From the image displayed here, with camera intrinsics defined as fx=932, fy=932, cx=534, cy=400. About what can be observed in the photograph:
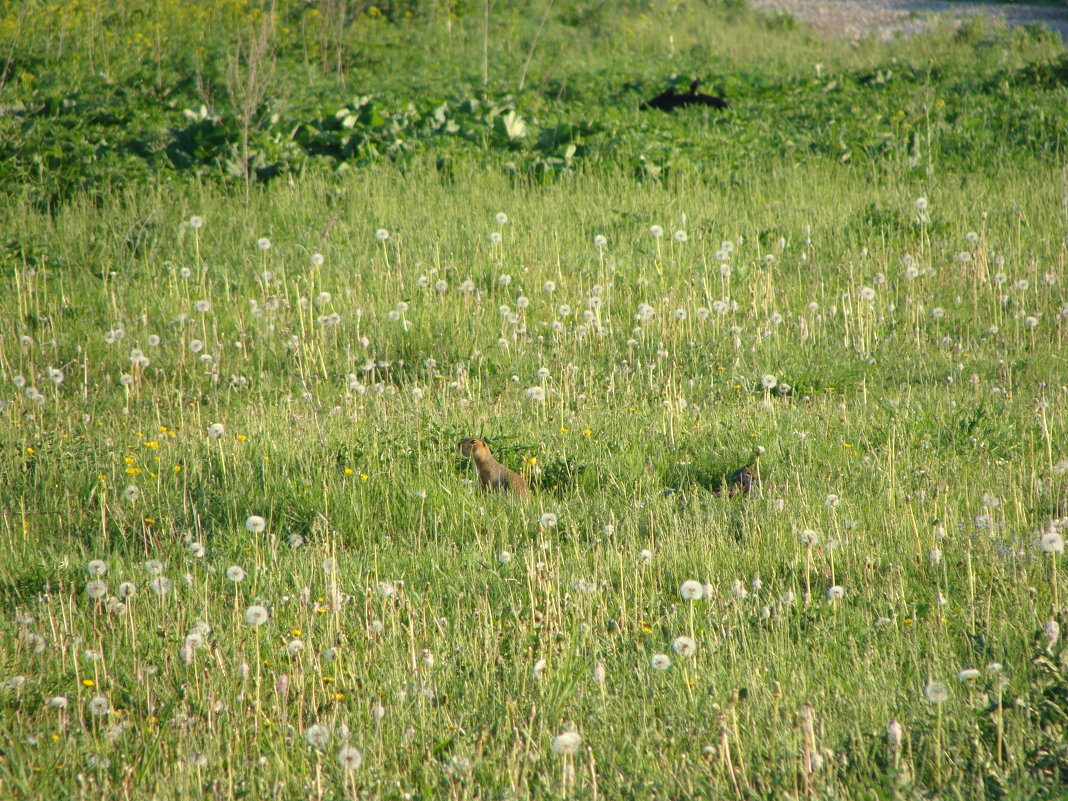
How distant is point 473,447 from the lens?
4.33 m

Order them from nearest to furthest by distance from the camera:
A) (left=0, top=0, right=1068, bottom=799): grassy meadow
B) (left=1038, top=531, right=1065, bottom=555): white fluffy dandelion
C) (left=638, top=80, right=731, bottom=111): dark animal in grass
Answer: (left=0, top=0, right=1068, bottom=799): grassy meadow, (left=1038, top=531, right=1065, bottom=555): white fluffy dandelion, (left=638, top=80, right=731, bottom=111): dark animal in grass

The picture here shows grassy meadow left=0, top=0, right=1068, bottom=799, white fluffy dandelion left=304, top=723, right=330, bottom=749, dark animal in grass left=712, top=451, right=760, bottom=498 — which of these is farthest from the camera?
dark animal in grass left=712, top=451, right=760, bottom=498

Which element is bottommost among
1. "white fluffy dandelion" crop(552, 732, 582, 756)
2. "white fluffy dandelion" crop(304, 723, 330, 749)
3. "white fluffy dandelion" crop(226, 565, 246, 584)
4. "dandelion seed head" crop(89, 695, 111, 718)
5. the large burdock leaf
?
"dandelion seed head" crop(89, 695, 111, 718)

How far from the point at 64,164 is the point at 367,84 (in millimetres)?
5656

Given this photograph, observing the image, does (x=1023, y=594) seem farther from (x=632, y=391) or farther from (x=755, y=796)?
(x=632, y=391)

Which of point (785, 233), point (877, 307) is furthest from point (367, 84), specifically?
point (877, 307)

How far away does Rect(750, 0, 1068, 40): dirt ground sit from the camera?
1878cm

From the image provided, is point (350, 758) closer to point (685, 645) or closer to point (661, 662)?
point (661, 662)

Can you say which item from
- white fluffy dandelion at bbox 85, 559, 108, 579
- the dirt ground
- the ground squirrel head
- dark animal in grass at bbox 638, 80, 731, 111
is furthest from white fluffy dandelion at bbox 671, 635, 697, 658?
the dirt ground

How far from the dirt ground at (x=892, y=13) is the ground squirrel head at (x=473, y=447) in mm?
15904

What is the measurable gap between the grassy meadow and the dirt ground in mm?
8015

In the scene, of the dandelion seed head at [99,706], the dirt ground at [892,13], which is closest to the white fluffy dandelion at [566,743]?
the dandelion seed head at [99,706]

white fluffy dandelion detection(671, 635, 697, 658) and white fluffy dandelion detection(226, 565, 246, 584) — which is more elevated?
white fluffy dandelion detection(671, 635, 697, 658)

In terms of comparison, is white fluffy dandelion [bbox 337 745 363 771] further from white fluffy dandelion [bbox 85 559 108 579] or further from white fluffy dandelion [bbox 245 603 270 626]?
white fluffy dandelion [bbox 85 559 108 579]
